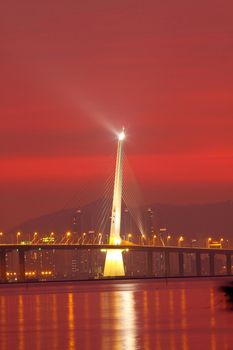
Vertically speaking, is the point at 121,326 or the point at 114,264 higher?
the point at 114,264

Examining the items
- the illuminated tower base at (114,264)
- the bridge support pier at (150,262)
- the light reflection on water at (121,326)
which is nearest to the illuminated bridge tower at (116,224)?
the illuminated tower base at (114,264)

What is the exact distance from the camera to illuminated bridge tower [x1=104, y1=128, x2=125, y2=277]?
90.2 m

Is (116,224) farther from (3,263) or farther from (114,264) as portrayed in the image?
(3,263)

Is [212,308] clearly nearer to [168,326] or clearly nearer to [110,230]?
[168,326]

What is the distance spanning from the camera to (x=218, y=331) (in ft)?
102

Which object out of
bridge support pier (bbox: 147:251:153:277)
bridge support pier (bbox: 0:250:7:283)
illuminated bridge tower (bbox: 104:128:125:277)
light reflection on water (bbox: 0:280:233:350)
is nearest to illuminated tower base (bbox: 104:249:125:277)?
illuminated bridge tower (bbox: 104:128:125:277)

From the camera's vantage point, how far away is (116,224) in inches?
3661

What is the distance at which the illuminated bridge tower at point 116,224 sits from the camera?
9025 centimetres

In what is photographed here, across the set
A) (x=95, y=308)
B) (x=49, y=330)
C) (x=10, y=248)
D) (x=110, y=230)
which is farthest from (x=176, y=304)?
(x=10, y=248)

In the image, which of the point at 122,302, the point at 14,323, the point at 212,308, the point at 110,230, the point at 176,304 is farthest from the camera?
the point at 110,230

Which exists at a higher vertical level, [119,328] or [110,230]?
[110,230]

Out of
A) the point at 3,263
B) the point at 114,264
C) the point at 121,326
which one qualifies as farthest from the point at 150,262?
the point at 121,326

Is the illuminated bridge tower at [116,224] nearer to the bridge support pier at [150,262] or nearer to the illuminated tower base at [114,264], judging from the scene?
the illuminated tower base at [114,264]

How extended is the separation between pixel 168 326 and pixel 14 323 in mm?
5894
